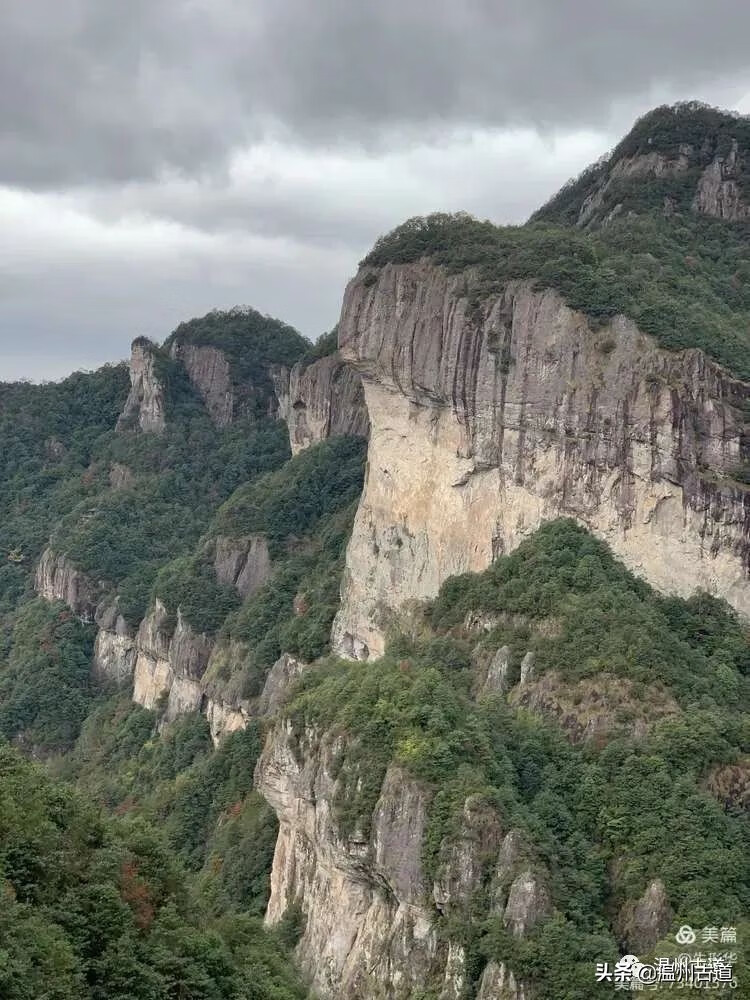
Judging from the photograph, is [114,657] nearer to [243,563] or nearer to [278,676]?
[243,563]

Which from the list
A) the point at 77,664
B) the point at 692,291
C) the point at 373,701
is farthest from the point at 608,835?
the point at 77,664

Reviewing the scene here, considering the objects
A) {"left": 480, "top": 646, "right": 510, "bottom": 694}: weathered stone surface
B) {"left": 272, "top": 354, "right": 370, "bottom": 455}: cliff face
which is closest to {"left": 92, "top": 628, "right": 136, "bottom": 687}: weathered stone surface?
{"left": 272, "top": 354, "right": 370, "bottom": 455}: cliff face

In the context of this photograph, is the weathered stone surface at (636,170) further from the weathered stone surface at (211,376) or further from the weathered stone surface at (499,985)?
the weathered stone surface at (499,985)

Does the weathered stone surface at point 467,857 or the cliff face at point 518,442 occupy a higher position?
the cliff face at point 518,442

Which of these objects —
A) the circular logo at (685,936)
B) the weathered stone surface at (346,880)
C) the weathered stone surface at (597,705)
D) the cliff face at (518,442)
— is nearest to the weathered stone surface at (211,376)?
the cliff face at (518,442)

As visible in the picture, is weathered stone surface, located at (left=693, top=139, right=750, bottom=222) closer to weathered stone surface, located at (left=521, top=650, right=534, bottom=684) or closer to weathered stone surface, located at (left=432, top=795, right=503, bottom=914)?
weathered stone surface, located at (left=521, top=650, right=534, bottom=684)

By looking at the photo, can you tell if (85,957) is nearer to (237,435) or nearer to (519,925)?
(519,925)

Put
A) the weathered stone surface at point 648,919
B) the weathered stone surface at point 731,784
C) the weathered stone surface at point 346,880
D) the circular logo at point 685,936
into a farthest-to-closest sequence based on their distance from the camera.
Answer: the weathered stone surface at point 731,784
the weathered stone surface at point 346,880
the weathered stone surface at point 648,919
the circular logo at point 685,936
